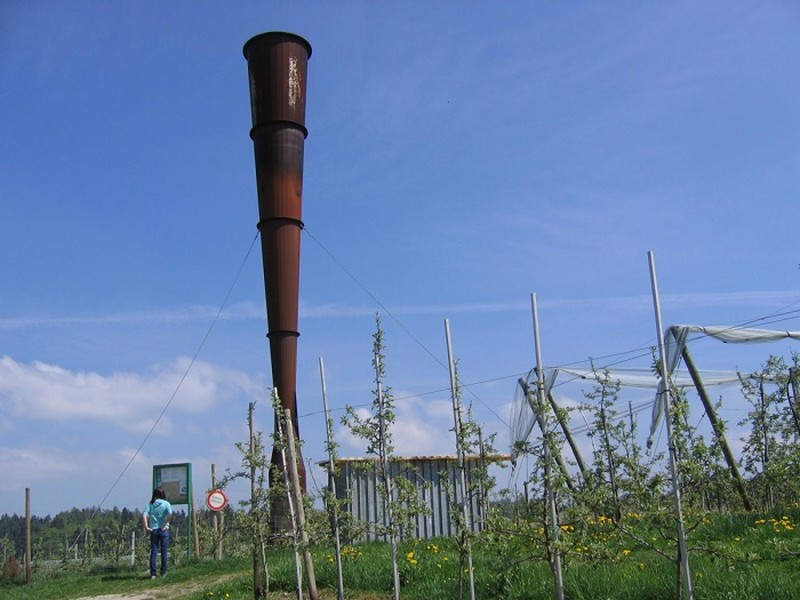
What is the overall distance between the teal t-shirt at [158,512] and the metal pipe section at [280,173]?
2.90m

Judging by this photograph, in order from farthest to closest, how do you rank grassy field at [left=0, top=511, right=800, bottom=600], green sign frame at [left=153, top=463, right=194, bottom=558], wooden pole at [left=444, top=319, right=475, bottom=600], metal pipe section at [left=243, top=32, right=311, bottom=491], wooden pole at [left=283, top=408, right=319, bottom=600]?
1. green sign frame at [left=153, top=463, right=194, bottom=558]
2. metal pipe section at [left=243, top=32, right=311, bottom=491]
3. wooden pole at [left=283, top=408, right=319, bottom=600]
4. wooden pole at [left=444, top=319, right=475, bottom=600]
5. grassy field at [left=0, top=511, right=800, bottom=600]

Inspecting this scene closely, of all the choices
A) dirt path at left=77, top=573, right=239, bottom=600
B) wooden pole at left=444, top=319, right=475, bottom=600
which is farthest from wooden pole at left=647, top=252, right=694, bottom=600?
dirt path at left=77, top=573, right=239, bottom=600

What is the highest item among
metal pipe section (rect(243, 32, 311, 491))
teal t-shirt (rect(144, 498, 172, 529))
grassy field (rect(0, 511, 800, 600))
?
metal pipe section (rect(243, 32, 311, 491))

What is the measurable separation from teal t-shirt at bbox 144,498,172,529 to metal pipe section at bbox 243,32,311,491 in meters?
2.90

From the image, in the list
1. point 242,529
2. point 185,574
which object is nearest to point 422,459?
point 185,574

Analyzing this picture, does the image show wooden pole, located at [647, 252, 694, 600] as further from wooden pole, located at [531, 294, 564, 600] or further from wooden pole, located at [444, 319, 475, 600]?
wooden pole, located at [444, 319, 475, 600]

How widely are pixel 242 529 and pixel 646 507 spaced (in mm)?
5940

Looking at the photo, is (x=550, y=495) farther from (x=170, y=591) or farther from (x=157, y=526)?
(x=157, y=526)

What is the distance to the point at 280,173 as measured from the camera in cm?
1641

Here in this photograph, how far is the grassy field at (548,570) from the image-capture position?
755 centimetres

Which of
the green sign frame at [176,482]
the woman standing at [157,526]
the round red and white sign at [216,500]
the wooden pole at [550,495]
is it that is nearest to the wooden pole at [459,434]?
the wooden pole at [550,495]

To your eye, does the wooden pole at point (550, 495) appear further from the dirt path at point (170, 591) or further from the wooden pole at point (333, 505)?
the dirt path at point (170, 591)

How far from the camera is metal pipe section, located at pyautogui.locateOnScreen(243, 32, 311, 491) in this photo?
52.5 ft

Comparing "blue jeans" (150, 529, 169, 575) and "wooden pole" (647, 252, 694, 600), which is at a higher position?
"wooden pole" (647, 252, 694, 600)
